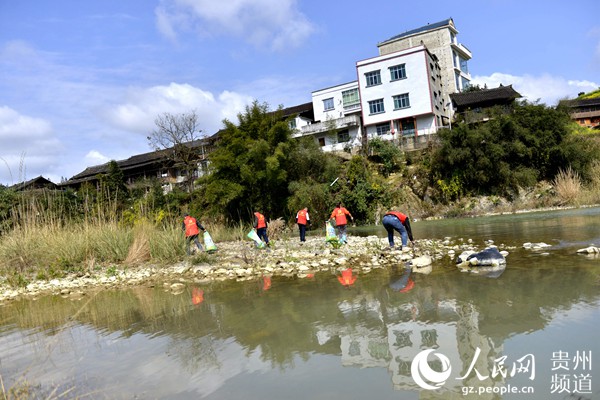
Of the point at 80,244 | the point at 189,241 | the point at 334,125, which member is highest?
the point at 334,125

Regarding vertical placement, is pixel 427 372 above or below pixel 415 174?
below

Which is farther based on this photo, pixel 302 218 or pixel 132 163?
pixel 132 163

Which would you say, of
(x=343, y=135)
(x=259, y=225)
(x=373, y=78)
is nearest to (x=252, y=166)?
(x=259, y=225)

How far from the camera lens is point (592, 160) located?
30328mm

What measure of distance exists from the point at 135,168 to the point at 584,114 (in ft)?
186

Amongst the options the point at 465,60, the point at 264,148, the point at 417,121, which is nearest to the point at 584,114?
the point at 465,60

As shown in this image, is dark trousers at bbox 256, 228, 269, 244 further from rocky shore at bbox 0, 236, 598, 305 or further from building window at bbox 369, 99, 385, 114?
building window at bbox 369, 99, 385, 114

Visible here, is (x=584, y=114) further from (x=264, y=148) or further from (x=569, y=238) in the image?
(x=569, y=238)

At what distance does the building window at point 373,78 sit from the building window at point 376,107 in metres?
1.82

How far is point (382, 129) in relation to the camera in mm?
43312

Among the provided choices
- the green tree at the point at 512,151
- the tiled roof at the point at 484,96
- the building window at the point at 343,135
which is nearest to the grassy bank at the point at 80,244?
the green tree at the point at 512,151

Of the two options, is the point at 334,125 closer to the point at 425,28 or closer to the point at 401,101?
the point at 401,101

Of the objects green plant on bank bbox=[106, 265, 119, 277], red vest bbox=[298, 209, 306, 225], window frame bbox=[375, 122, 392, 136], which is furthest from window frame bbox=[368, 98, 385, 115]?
green plant on bank bbox=[106, 265, 119, 277]

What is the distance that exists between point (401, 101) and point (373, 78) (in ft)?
12.7
